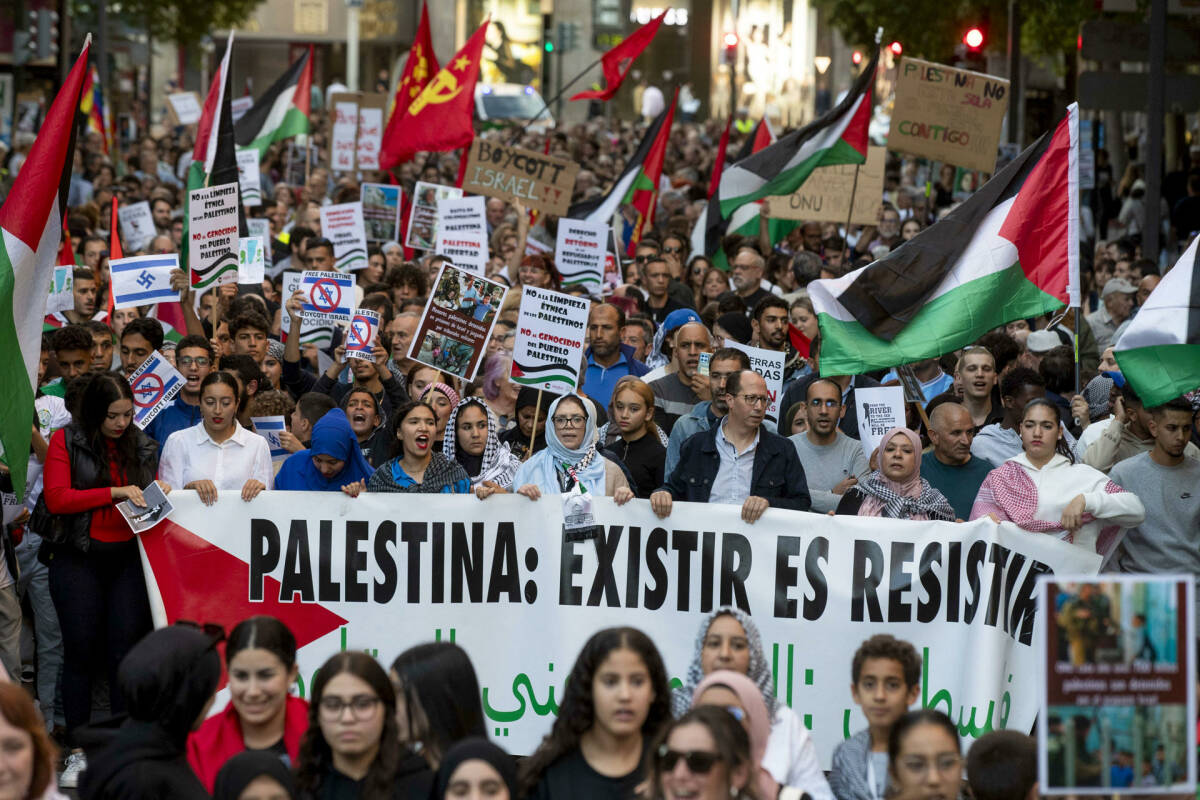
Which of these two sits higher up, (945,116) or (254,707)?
(945,116)

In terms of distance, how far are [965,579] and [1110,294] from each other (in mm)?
6182

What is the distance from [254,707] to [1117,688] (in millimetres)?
2439

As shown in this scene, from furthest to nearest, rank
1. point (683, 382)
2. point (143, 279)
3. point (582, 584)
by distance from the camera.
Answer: point (143, 279) < point (683, 382) < point (582, 584)

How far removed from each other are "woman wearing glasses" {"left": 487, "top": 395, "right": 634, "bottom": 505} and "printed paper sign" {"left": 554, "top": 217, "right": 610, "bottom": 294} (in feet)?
19.6

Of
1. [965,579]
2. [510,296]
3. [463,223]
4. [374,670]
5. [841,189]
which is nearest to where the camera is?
[374,670]

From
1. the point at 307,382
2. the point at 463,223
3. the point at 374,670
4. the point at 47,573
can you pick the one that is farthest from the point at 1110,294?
the point at 374,670

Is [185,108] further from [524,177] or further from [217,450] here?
[217,450]

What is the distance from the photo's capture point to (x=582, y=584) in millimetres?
7590

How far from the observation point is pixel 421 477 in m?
7.75

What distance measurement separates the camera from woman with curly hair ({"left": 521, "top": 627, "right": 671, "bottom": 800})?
4898 mm

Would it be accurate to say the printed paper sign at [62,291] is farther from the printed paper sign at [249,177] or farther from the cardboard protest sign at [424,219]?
the printed paper sign at [249,177]

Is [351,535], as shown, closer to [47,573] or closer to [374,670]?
[47,573]

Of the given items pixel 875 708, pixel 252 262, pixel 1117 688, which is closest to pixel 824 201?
pixel 252 262

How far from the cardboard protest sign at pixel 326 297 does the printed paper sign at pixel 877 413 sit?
352cm
